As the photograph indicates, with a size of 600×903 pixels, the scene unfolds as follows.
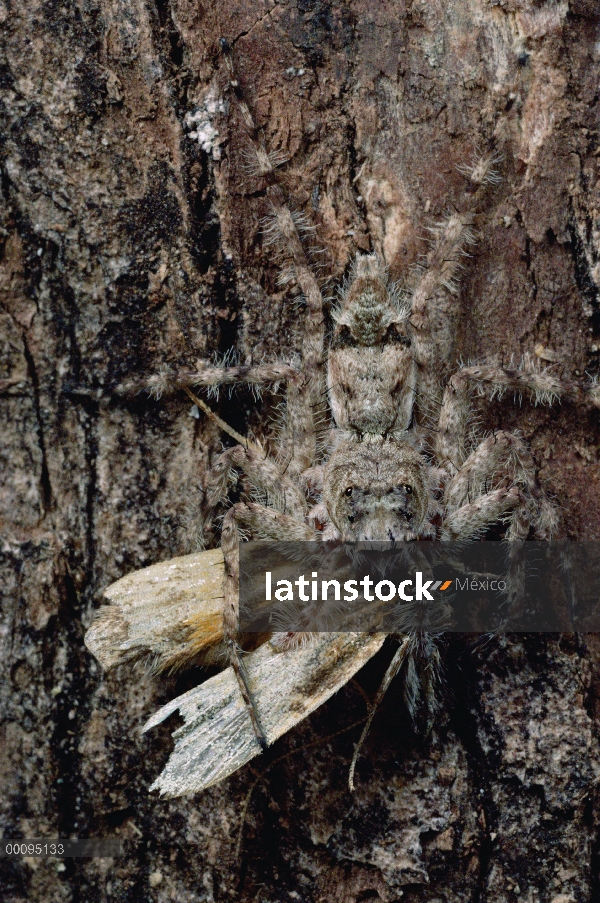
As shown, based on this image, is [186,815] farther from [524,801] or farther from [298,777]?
[524,801]

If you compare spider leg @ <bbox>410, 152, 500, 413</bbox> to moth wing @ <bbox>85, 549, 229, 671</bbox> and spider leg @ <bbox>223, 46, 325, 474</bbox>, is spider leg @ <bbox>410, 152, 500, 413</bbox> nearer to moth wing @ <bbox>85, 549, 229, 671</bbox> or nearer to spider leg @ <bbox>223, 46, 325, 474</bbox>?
spider leg @ <bbox>223, 46, 325, 474</bbox>

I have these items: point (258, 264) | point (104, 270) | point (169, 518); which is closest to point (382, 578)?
point (169, 518)

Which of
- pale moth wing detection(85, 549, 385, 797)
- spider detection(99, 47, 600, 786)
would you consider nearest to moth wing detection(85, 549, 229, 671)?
pale moth wing detection(85, 549, 385, 797)

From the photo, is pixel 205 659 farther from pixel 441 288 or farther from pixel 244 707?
pixel 441 288

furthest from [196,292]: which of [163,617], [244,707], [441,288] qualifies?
[244,707]

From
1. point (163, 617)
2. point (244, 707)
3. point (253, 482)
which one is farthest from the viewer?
point (253, 482)

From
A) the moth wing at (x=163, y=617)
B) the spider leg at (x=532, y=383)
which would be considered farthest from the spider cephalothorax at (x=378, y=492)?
the moth wing at (x=163, y=617)
